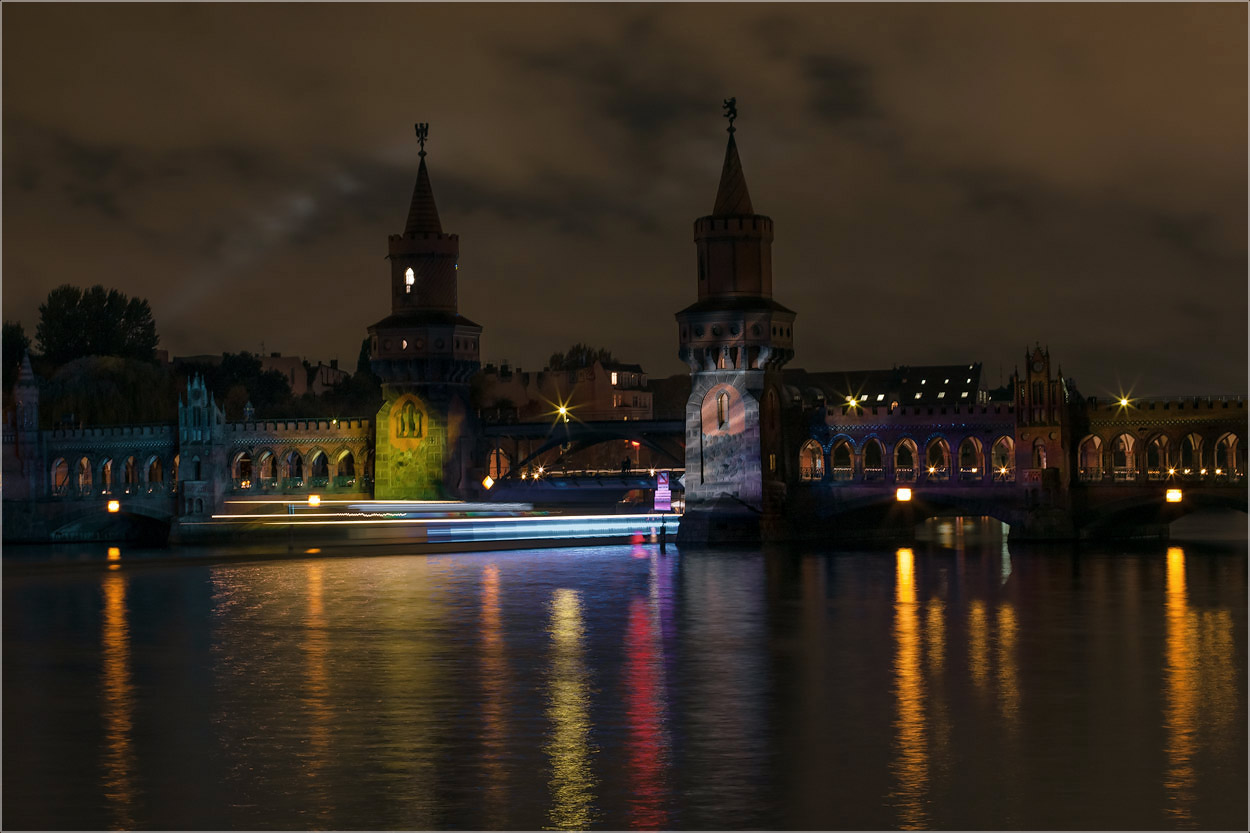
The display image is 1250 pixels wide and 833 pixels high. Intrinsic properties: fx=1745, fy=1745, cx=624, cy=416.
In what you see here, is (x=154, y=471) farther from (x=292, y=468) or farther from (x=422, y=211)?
(x=422, y=211)

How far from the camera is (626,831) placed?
22062 mm

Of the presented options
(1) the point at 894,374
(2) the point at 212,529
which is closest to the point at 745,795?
(2) the point at 212,529

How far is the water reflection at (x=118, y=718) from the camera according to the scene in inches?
941

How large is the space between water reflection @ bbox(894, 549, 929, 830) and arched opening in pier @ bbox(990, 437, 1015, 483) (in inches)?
1080

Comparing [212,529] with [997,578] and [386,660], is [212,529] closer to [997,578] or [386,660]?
[997,578]

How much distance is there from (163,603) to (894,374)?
93.9 meters

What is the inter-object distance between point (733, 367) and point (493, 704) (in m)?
42.5

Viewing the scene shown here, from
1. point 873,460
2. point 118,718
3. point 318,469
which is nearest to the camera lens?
point 118,718

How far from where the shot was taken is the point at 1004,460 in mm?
121188

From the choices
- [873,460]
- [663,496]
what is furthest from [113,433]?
[873,460]

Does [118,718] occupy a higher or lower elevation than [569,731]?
higher

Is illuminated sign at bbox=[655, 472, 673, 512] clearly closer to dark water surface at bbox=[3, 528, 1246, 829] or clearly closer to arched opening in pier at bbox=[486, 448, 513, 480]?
dark water surface at bbox=[3, 528, 1246, 829]

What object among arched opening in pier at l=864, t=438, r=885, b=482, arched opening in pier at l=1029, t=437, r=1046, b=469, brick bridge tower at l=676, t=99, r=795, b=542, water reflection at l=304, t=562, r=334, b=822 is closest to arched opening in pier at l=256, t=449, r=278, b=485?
brick bridge tower at l=676, t=99, r=795, b=542

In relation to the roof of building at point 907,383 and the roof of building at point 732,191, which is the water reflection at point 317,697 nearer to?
the roof of building at point 732,191
